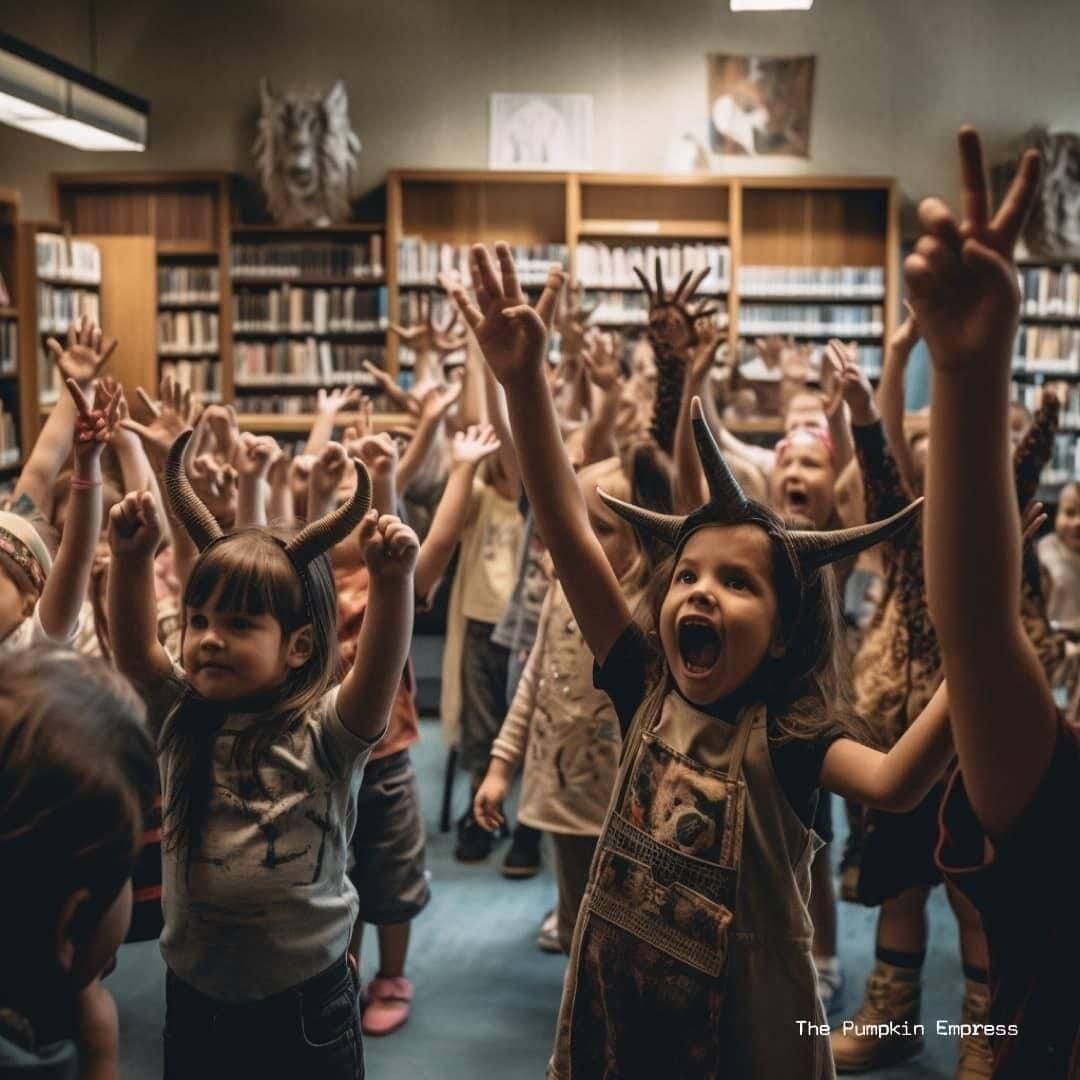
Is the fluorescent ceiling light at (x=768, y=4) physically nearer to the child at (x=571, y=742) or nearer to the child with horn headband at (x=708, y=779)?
the child at (x=571, y=742)

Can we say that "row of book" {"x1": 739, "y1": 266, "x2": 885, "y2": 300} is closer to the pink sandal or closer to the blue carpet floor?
the blue carpet floor

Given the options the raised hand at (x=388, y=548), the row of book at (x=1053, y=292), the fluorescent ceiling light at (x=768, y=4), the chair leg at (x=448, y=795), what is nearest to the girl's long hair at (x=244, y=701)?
the raised hand at (x=388, y=548)

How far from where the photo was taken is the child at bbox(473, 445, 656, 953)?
2.39 meters

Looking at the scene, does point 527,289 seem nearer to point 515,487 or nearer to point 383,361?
point 383,361

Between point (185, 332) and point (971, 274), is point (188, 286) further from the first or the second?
point (971, 274)

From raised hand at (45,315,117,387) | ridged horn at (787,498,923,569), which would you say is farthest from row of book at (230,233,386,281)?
ridged horn at (787,498,923,569)

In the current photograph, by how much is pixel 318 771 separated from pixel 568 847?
2.78 feet

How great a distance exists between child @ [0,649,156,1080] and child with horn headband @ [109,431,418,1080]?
62 cm

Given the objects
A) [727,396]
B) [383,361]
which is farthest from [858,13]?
[383,361]

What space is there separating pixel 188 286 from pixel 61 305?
1.10 meters

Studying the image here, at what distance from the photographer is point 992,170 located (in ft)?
27.9

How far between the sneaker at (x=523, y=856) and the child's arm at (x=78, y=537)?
6.24 ft

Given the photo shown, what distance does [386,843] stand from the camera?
2.61 metres

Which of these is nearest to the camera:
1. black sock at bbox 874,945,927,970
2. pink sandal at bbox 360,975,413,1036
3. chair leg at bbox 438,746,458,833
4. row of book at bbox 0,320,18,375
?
black sock at bbox 874,945,927,970
